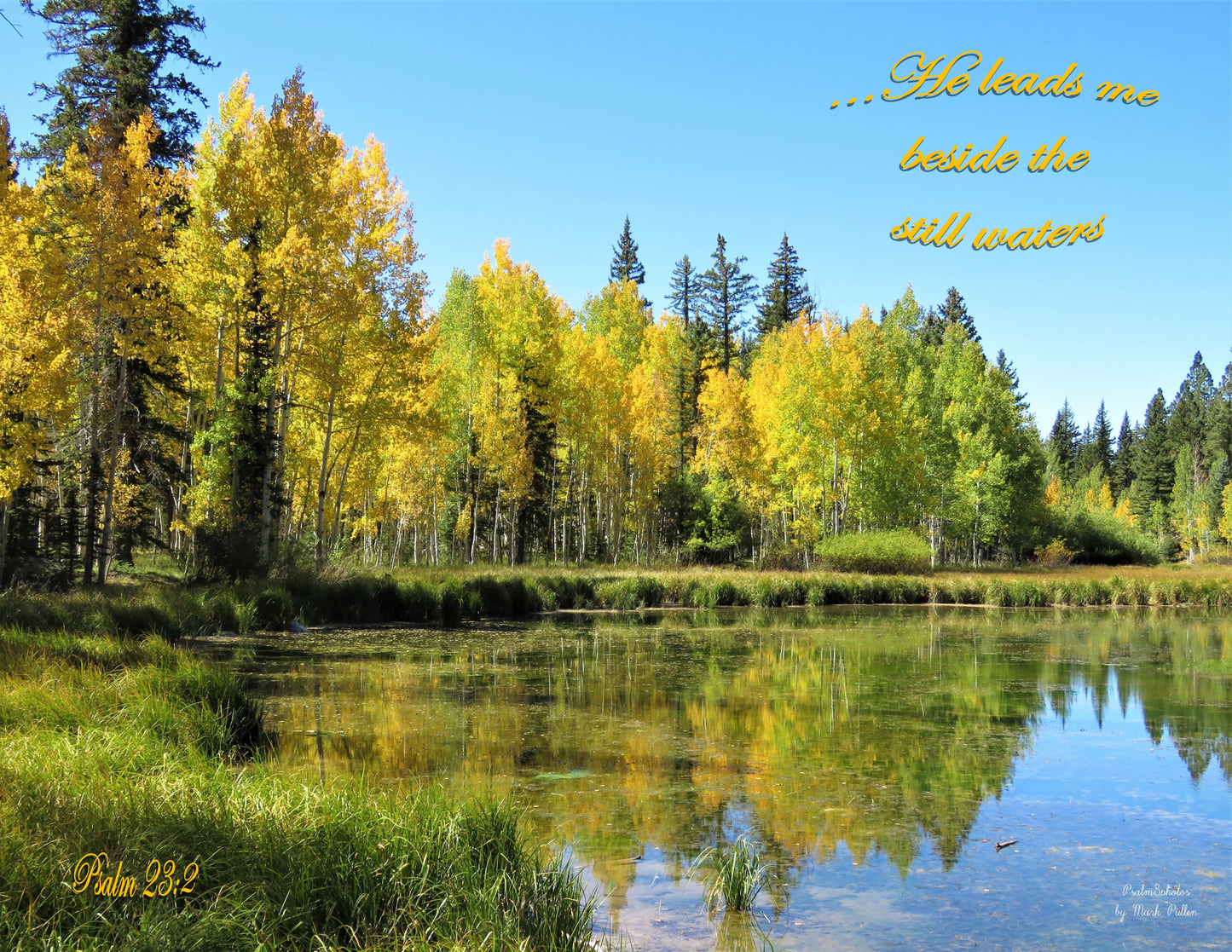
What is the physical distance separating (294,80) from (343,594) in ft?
36.1

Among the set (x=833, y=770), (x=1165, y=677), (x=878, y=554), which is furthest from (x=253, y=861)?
(x=878, y=554)

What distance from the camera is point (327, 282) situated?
19250 millimetres

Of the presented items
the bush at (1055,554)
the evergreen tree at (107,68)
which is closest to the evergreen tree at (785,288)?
the bush at (1055,554)

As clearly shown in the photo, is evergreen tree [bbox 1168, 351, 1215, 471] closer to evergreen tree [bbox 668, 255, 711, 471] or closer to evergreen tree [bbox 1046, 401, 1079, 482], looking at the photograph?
evergreen tree [bbox 1046, 401, 1079, 482]

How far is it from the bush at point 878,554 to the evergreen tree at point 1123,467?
60218 millimetres

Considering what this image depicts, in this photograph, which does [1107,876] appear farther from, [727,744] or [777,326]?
[777,326]

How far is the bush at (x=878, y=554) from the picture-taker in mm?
33406

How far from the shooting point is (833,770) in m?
8.04

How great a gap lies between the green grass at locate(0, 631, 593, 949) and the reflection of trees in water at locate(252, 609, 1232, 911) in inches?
45.0

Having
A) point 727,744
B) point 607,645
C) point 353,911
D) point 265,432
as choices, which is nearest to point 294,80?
point 265,432

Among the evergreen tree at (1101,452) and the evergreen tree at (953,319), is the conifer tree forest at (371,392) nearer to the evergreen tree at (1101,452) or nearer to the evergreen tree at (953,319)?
the evergreen tree at (953,319)

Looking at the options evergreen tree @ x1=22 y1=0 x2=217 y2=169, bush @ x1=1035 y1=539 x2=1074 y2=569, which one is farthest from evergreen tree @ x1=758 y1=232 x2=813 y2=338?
evergreen tree @ x1=22 y1=0 x2=217 y2=169

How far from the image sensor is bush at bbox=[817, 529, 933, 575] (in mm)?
33406

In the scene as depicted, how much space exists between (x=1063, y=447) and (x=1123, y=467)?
7.86 metres
